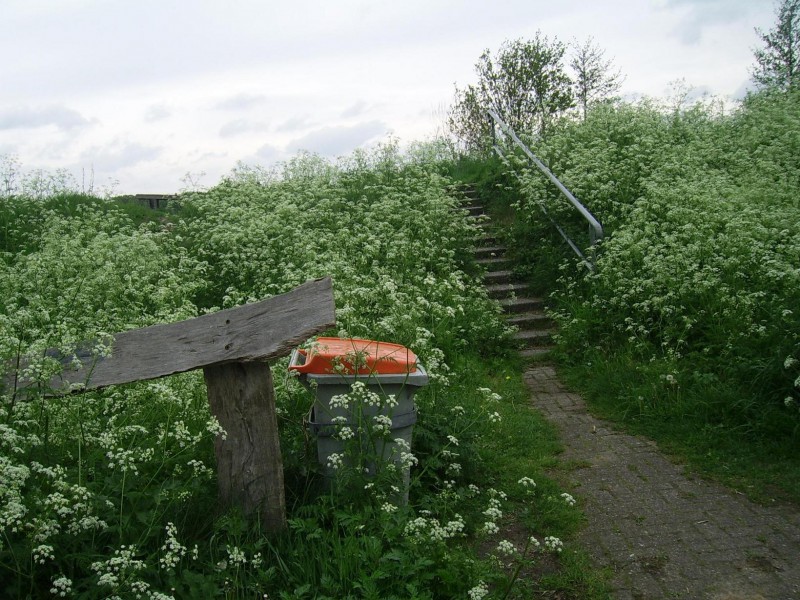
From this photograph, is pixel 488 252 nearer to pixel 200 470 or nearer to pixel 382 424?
pixel 382 424

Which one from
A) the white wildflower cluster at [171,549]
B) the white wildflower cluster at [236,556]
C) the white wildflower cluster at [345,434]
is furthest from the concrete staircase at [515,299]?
the white wildflower cluster at [171,549]

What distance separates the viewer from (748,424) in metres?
5.09

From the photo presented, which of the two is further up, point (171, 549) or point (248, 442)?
point (248, 442)

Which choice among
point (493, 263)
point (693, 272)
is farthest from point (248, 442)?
point (493, 263)

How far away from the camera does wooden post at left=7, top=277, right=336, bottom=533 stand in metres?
3.00

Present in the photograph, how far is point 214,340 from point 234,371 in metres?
0.17

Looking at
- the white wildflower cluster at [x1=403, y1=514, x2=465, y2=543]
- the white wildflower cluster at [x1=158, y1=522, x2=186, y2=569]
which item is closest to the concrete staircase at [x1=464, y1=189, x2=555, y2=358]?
the white wildflower cluster at [x1=403, y1=514, x2=465, y2=543]

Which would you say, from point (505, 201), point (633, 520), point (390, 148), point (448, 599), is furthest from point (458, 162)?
point (448, 599)

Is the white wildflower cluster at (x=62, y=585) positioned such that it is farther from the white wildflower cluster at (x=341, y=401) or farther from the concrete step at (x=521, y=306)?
the concrete step at (x=521, y=306)

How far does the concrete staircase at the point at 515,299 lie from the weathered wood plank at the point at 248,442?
5.04m

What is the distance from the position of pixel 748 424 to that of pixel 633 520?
1643 mm

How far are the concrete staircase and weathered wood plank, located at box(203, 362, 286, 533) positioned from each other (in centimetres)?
504

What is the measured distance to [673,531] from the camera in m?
3.91

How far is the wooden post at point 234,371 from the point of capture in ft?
9.85
